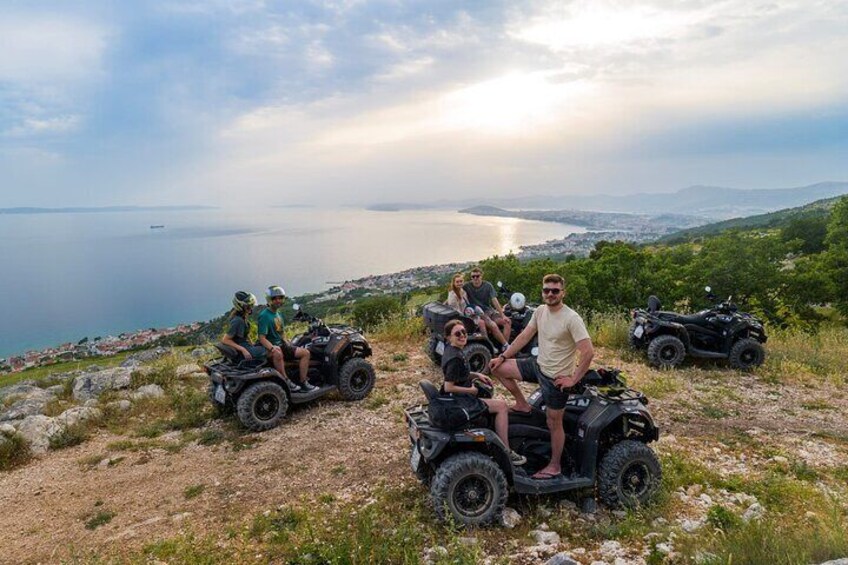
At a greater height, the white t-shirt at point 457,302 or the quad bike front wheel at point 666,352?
the white t-shirt at point 457,302

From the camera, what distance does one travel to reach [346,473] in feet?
16.8

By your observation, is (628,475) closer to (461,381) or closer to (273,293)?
(461,381)

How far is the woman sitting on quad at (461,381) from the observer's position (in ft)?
13.6

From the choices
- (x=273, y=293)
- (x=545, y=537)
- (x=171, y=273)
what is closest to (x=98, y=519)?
(x=273, y=293)

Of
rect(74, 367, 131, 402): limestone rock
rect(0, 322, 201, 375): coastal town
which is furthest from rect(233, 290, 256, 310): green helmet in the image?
rect(0, 322, 201, 375): coastal town

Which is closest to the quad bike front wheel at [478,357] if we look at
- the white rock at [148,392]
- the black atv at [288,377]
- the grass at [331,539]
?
the black atv at [288,377]

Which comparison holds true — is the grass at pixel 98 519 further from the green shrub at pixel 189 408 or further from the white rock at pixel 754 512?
the white rock at pixel 754 512

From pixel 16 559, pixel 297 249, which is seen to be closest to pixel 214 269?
pixel 297 249

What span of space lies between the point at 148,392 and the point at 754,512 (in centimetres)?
831

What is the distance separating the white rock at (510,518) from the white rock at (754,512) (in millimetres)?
1765

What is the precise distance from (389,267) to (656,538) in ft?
216

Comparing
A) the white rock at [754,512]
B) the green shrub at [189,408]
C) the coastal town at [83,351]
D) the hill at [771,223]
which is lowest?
the coastal town at [83,351]

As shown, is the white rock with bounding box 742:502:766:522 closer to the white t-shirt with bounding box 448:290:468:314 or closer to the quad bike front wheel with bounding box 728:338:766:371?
the white t-shirt with bounding box 448:290:468:314

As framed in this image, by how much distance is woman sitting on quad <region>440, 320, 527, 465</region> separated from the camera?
4141mm
